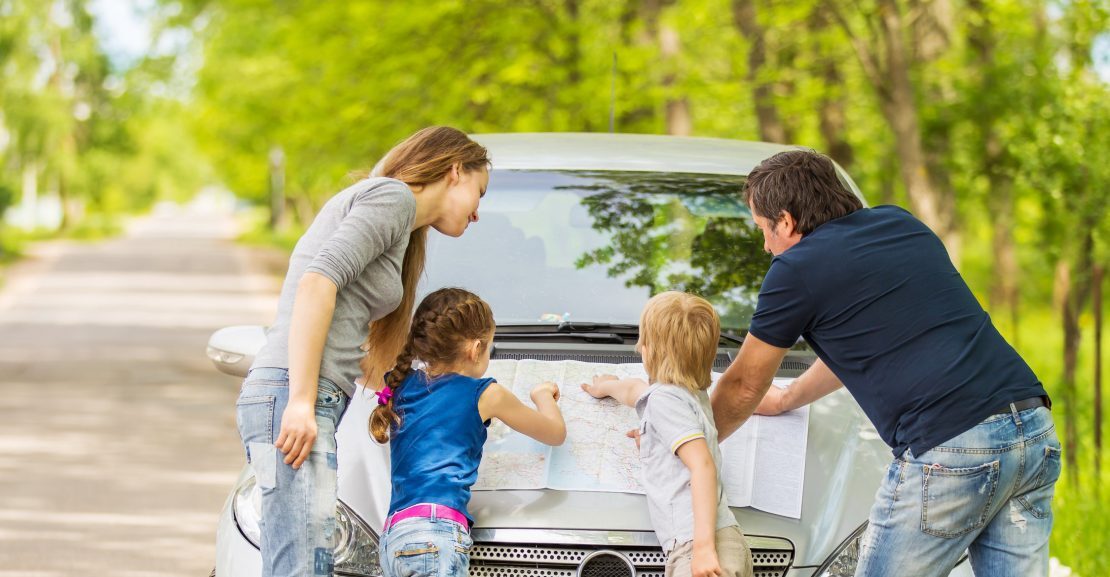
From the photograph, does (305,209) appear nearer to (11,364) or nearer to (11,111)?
(11,111)

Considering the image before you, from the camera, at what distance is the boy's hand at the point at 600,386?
3771 mm

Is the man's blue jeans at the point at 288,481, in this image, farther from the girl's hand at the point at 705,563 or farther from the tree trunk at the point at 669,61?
the tree trunk at the point at 669,61

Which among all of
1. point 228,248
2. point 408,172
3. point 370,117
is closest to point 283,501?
point 408,172

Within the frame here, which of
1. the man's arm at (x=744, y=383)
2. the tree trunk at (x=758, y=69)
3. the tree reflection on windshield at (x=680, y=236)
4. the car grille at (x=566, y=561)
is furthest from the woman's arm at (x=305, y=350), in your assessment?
the tree trunk at (x=758, y=69)

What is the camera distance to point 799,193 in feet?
10.0

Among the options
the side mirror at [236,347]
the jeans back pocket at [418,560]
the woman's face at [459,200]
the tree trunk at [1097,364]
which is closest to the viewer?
the jeans back pocket at [418,560]

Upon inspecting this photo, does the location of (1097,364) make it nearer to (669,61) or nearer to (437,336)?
(669,61)

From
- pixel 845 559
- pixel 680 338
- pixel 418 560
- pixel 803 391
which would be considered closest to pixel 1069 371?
pixel 803 391

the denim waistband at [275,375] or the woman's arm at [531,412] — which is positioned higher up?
the denim waistband at [275,375]

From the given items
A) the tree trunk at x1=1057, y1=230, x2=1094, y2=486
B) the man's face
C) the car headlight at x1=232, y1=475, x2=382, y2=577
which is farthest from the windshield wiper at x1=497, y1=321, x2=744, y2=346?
the tree trunk at x1=1057, y1=230, x2=1094, y2=486

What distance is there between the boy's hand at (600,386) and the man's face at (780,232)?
79 centimetres

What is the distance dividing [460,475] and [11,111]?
5312 cm

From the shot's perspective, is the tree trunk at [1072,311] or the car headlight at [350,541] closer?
the car headlight at [350,541]

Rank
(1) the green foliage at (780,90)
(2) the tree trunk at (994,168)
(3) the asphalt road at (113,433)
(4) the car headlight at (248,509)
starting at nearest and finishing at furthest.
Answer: (4) the car headlight at (248,509) < (3) the asphalt road at (113,433) < (1) the green foliage at (780,90) < (2) the tree trunk at (994,168)
